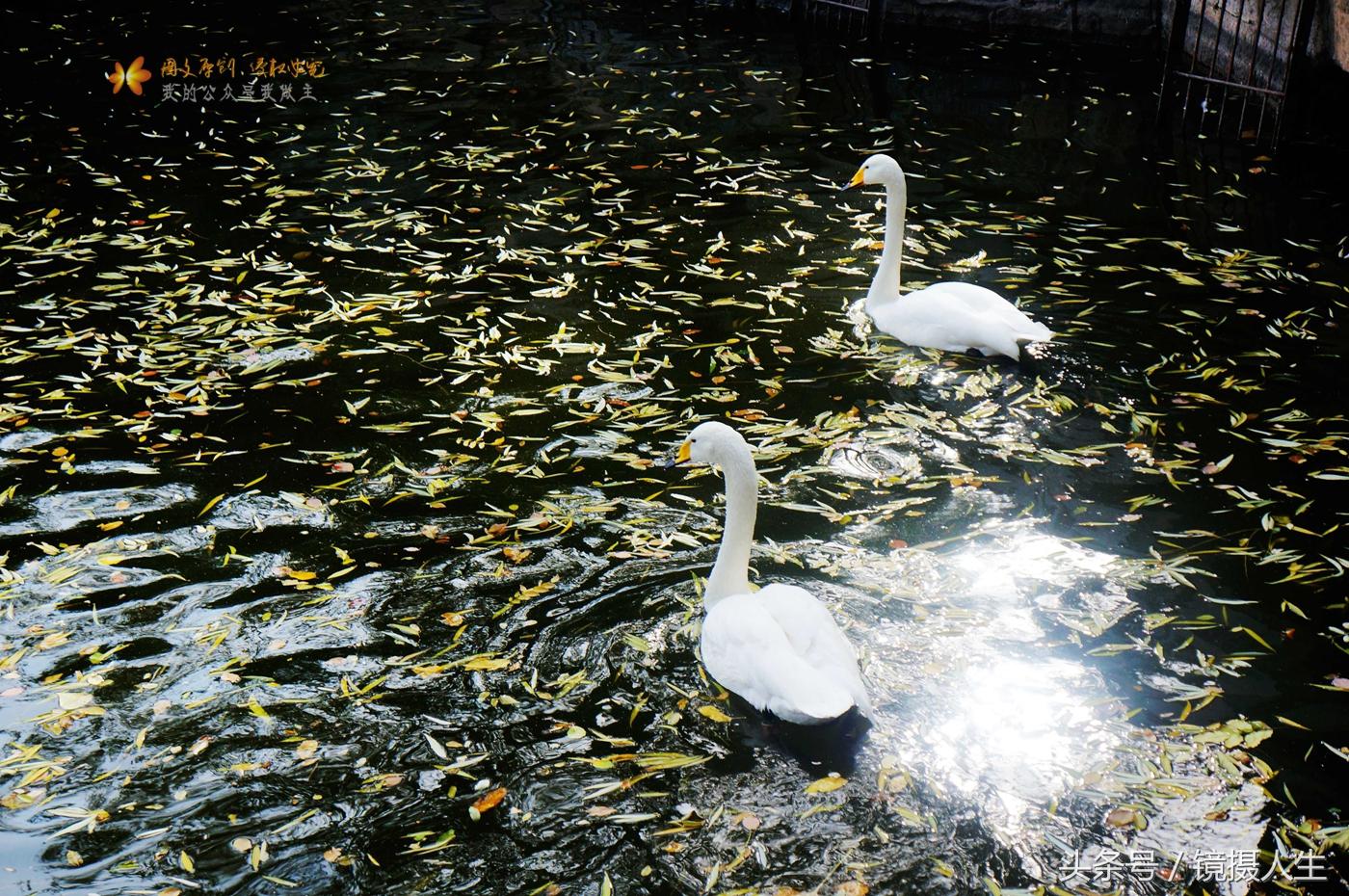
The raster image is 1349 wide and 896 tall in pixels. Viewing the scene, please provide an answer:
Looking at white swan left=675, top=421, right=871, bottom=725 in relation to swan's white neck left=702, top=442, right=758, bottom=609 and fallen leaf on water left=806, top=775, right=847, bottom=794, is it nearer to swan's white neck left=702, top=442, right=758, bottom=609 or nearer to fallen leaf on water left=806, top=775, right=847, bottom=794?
swan's white neck left=702, top=442, right=758, bottom=609

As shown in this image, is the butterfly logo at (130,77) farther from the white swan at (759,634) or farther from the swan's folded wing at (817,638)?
the swan's folded wing at (817,638)

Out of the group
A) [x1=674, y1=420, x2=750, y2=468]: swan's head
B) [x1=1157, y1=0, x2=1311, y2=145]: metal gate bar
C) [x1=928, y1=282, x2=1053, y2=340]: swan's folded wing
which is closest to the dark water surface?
[x1=928, y1=282, x2=1053, y2=340]: swan's folded wing

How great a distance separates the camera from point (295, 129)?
11.4 meters

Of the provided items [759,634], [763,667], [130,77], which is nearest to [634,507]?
[759,634]

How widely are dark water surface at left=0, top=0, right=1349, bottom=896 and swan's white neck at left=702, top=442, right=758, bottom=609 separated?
0.88ft

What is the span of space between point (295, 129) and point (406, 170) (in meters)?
1.86

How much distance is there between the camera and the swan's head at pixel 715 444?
15.9ft

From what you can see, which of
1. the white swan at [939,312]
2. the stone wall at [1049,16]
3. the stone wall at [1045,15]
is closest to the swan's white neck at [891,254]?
the white swan at [939,312]

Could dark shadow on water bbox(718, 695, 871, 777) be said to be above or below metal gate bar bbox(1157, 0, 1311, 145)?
below

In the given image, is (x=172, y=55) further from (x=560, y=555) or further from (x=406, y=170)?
(x=560, y=555)

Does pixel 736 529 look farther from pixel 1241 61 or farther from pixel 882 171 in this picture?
pixel 1241 61

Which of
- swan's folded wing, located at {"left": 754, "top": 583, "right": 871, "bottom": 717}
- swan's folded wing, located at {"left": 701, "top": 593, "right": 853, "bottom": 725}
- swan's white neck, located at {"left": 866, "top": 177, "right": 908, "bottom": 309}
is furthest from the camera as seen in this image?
swan's white neck, located at {"left": 866, "top": 177, "right": 908, "bottom": 309}

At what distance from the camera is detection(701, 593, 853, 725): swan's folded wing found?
422cm

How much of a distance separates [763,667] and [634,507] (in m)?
1.61
